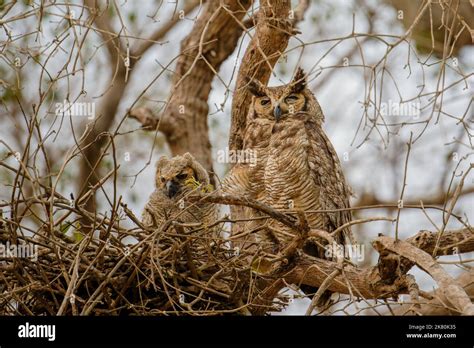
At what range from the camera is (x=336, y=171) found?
17.2ft

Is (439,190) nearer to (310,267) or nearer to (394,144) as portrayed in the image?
(394,144)

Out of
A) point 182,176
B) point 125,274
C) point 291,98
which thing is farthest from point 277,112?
point 125,274

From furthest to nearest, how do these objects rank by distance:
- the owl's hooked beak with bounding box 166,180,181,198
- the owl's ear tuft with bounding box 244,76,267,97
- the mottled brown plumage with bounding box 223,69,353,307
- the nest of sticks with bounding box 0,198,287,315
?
the owl's ear tuft with bounding box 244,76,267,97
the owl's hooked beak with bounding box 166,180,181,198
the mottled brown plumage with bounding box 223,69,353,307
the nest of sticks with bounding box 0,198,287,315

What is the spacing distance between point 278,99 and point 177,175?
861 mm

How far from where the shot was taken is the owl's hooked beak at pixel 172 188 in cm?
524

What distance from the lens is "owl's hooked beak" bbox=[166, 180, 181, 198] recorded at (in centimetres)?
524

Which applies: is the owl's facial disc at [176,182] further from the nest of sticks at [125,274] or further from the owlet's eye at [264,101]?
the nest of sticks at [125,274]

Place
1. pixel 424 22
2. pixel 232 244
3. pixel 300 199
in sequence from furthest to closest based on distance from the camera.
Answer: pixel 424 22 → pixel 300 199 → pixel 232 244

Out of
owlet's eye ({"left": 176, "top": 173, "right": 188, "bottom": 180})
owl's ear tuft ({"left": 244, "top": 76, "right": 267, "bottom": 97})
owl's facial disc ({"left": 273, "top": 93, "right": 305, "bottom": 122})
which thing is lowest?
owlet's eye ({"left": 176, "top": 173, "right": 188, "bottom": 180})

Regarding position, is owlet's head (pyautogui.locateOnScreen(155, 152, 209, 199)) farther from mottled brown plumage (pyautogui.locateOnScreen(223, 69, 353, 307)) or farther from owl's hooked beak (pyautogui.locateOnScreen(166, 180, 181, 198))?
mottled brown plumage (pyautogui.locateOnScreen(223, 69, 353, 307))

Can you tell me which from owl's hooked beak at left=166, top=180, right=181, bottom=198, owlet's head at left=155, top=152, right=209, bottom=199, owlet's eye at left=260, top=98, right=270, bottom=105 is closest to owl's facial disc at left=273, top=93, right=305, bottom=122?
owlet's eye at left=260, top=98, right=270, bottom=105

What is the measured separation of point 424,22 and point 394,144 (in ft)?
5.87

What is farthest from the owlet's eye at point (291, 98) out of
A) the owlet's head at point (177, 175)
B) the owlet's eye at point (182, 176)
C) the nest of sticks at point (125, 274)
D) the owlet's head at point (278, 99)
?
the nest of sticks at point (125, 274)

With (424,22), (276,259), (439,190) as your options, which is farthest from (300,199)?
(424,22)
